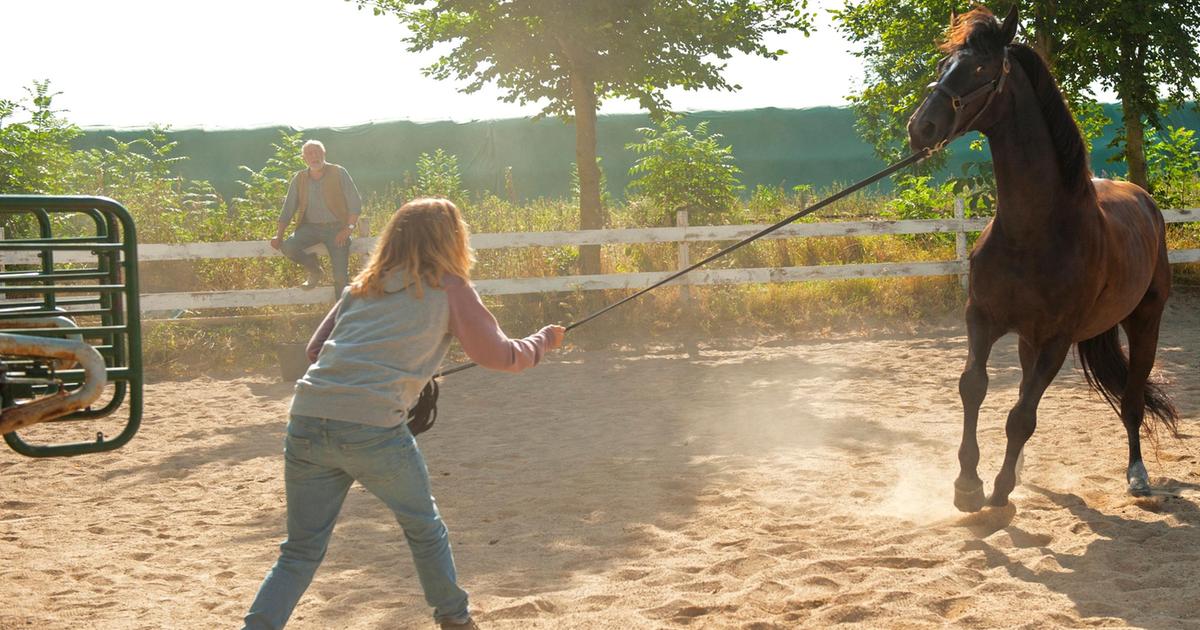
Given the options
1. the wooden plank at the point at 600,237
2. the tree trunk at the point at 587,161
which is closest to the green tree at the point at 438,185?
the tree trunk at the point at 587,161

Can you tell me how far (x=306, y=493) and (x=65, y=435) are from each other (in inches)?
217

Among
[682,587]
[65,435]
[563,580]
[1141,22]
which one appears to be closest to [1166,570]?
[682,587]

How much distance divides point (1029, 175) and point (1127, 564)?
1780 millimetres

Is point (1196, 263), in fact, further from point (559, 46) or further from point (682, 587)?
point (682, 587)

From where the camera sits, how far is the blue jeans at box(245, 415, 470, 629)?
3.09m

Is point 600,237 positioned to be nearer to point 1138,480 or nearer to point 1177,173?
point 1138,480

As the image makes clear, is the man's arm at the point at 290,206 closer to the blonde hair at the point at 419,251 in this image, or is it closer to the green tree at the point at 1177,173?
the blonde hair at the point at 419,251

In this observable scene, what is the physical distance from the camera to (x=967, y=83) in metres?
4.71

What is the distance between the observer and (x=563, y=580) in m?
4.13

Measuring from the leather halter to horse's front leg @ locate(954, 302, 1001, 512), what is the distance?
2.88 ft

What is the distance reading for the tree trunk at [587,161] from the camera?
42.2ft

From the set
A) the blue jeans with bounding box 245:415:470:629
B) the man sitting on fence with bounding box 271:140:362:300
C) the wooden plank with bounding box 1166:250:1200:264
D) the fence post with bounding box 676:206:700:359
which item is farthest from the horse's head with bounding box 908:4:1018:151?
the wooden plank with bounding box 1166:250:1200:264

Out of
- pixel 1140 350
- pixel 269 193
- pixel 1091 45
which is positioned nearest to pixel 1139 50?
pixel 1091 45

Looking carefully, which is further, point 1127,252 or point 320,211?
point 320,211
